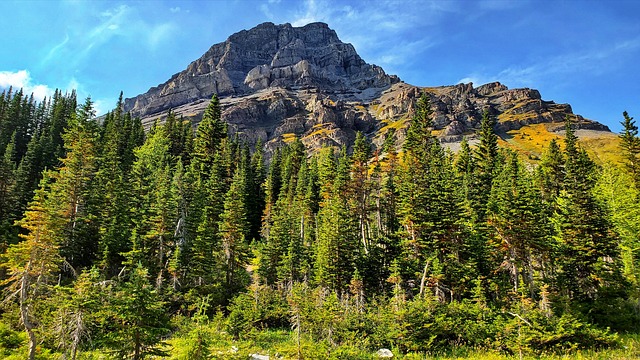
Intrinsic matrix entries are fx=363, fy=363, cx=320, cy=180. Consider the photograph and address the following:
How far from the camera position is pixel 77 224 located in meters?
40.3

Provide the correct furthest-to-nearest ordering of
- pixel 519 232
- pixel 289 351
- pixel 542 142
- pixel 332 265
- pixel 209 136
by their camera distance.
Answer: pixel 542 142 → pixel 209 136 → pixel 332 265 → pixel 519 232 → pixel 289 351

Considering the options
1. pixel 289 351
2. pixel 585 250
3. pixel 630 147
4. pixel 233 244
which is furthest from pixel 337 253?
pixel 630 147

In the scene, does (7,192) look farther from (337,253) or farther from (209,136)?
(337,253)

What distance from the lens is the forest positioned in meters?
20.0

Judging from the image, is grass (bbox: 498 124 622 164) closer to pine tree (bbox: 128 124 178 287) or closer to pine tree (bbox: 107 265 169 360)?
pine tree (bbox: 128 124 178 287)

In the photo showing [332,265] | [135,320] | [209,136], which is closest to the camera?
[135,320]

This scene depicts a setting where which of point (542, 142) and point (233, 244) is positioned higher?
point (542, 142)

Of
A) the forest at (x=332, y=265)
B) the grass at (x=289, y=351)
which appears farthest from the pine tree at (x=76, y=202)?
the grass at (x=289, y=351)

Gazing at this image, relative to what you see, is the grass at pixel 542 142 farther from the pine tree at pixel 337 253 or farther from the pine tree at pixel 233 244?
the pine tree at pixel 233 244

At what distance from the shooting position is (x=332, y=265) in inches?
1515

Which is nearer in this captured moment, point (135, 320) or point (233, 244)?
point (135, 320)

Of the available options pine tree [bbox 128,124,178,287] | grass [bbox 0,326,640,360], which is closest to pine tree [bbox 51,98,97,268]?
pine tree [bbox 128,124,178,287]

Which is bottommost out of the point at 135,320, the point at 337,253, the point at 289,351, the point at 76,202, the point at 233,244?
the point at 289,351

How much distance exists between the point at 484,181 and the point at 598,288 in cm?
2432
